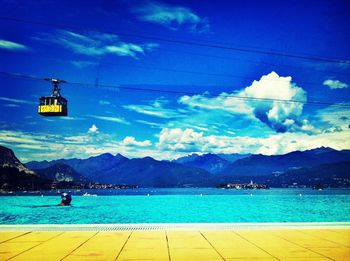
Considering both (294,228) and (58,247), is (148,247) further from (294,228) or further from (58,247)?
(294,228)

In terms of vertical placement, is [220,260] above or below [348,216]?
above

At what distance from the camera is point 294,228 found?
8.56 m

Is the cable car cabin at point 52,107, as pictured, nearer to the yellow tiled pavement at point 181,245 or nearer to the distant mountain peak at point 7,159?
the yellow tiled pavement at point 181,245

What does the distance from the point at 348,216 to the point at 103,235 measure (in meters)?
49.1

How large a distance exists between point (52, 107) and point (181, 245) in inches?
349

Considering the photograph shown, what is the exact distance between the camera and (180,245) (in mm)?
6551

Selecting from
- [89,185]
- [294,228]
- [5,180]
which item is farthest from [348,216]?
[89,185]

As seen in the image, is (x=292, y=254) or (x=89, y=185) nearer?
(x=292, y=254)

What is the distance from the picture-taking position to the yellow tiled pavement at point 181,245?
568 cm

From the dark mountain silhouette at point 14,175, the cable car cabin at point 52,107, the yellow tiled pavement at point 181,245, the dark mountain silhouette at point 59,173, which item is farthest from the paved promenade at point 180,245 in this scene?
the dark mountain silhouette at point 59,173

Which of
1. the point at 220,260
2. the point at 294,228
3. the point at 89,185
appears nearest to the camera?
the point at 220,260

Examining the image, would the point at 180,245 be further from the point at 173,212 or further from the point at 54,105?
the point at 173,212

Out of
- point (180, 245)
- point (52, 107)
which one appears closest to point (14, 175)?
point (52, 107)

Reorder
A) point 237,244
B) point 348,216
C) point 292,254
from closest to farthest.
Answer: point 292,254 → point 237,244 → point 348,216
